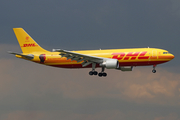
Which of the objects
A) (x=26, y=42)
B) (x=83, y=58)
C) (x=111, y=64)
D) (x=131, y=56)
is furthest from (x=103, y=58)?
(x=26, y=42)

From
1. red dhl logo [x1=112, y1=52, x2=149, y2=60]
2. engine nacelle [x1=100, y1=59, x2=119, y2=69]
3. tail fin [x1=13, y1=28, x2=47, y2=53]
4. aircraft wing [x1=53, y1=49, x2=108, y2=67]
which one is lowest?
engine nacelle [x1=100, y1=59, x2=119, y2=69]

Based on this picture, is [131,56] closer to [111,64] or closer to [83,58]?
[111,64]

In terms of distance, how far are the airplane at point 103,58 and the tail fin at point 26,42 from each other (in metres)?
0.89

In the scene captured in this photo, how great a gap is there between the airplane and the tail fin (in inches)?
35.1

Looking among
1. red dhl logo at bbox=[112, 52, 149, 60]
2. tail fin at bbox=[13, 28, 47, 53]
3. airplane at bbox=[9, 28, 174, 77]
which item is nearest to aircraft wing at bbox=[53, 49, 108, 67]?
airplane at bbox=[9, 28, 174, 77]

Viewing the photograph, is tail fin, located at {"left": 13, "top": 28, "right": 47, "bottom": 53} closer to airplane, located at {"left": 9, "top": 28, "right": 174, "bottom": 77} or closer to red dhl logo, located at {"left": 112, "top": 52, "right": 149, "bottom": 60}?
airplane, located at {"left": 9, "top": 28, "right": 174, "bottom": 77}

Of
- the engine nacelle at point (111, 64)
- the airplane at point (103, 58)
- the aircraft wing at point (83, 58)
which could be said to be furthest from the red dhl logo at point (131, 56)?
the aircraft wing at point (83, 58)

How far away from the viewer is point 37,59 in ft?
249

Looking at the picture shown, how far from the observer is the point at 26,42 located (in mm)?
78875

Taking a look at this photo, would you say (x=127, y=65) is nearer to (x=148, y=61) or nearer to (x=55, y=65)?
(x=148, y=61)

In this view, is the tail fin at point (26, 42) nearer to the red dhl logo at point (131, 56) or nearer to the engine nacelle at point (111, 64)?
the engine nacelle at point (111, 64)

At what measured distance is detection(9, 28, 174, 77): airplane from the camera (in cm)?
Answer: 6825

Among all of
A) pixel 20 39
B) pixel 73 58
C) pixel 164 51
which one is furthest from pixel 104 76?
pixel 20 39

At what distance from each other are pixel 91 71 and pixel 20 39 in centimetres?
1949
